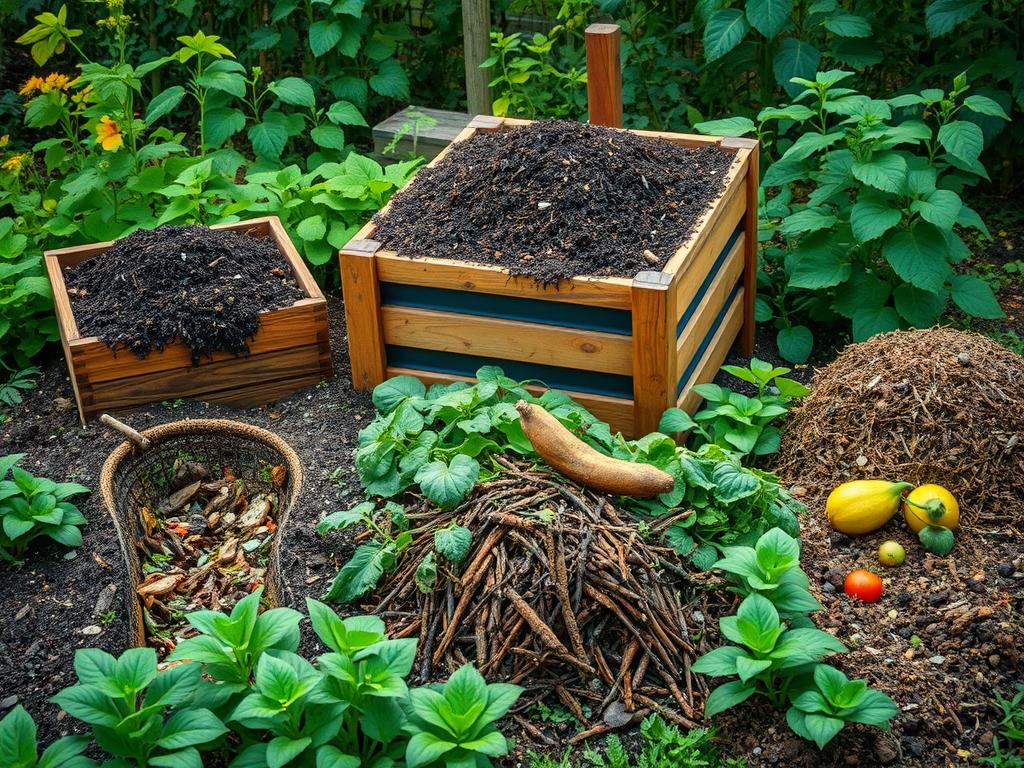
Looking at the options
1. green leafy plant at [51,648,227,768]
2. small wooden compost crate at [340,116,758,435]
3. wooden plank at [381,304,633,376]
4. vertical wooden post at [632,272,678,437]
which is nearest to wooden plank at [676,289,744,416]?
small wooden compost crate at [340,116,758,435]

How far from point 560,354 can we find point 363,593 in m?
1.15

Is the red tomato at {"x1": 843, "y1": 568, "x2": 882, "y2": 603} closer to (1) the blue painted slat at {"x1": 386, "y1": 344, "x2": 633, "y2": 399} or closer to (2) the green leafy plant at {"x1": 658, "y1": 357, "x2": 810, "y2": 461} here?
(2) the green leafy plant at {"x1": 658, "y1": 357, "x2": 810, "y2": 461}

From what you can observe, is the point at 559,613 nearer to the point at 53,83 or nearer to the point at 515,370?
the point at 515,370

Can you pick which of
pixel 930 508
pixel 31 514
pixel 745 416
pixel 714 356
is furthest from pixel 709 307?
pixel 31 514

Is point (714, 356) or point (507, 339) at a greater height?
point (507, 339)

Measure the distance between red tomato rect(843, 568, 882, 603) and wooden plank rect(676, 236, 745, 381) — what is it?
932mm

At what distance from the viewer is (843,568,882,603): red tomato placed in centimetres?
347

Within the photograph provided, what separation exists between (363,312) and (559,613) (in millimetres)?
1504

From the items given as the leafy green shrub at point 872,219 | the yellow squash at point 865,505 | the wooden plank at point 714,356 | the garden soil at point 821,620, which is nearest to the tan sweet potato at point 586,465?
the garden soil at point 821,620

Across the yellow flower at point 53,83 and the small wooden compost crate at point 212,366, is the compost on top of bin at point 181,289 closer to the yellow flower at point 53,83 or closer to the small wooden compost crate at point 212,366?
the small wooden compost crate at point 212,366

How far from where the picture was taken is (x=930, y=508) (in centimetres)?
361

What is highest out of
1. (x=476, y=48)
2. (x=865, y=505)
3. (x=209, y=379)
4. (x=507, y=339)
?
(x=476, y=48)

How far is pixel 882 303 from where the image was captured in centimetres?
483

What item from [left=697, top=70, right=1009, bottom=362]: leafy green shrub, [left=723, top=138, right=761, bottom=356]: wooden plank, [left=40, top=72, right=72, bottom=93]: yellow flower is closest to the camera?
[left=697, top=70, right=1009, bottom=362]: leafy green shrub
